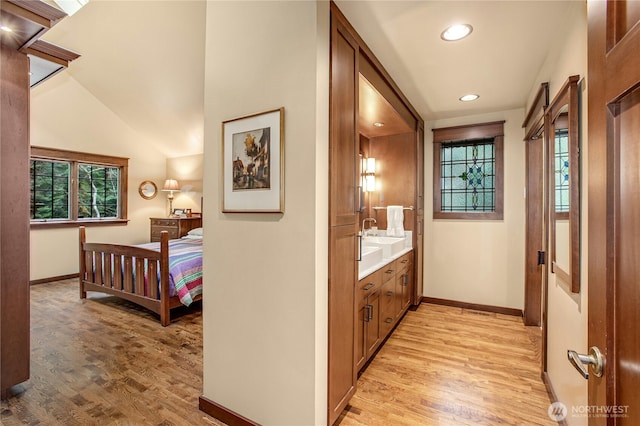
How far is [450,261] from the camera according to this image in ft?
13.4

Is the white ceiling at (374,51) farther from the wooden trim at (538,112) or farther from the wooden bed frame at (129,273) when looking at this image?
the wooden bed frame at (129,273)

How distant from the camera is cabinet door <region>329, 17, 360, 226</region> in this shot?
5.52 feet

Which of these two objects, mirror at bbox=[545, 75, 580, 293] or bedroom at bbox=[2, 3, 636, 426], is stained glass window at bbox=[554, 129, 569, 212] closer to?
mirror at bbox=[545, 75, 580, 293]

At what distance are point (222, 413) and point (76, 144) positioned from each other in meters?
5.76

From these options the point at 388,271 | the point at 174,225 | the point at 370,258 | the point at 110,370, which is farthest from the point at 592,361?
the point at 174,225

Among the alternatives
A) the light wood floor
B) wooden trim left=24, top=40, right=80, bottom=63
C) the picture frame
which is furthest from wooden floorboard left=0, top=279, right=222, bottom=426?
wooden trim left=24, top=40, right=80, bottom=63

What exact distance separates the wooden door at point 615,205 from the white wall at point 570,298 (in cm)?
80

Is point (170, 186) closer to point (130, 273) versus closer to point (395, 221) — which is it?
point (130, 273)

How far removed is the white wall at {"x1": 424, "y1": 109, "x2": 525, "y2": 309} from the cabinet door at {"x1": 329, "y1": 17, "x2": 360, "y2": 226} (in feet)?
8.37

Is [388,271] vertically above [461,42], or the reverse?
[461,42]

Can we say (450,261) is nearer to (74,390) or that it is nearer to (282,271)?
(282,271)

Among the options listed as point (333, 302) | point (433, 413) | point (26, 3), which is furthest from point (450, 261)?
point (26, 3)

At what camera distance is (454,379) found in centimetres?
232

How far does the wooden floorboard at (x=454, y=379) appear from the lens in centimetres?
192
